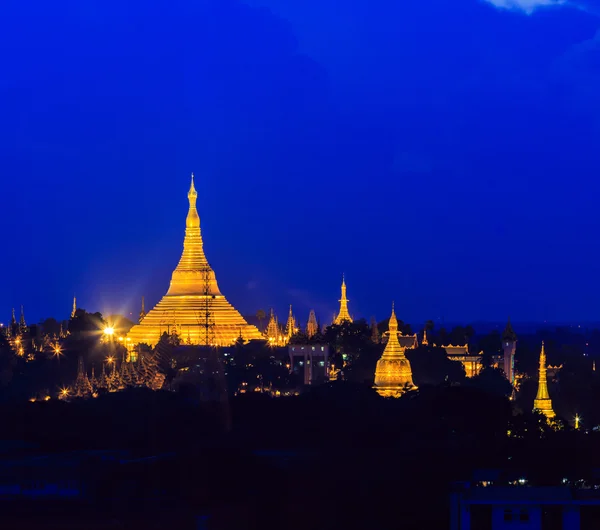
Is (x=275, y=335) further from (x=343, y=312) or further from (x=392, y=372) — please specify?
(x=392, y=372)

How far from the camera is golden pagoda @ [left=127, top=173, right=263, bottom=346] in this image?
122 m

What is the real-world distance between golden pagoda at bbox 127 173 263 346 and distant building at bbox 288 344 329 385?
489 centimetres

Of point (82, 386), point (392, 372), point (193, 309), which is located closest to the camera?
point (82, 386)

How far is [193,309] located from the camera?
12456cm

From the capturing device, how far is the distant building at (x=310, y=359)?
375ft

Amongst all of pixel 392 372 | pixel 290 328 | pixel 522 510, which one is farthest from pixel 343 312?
pixel 522 510

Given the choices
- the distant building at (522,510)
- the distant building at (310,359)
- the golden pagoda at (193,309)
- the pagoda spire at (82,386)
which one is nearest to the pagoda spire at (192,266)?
the golden pagoda at (193,309)

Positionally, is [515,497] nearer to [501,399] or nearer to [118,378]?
[501,399]

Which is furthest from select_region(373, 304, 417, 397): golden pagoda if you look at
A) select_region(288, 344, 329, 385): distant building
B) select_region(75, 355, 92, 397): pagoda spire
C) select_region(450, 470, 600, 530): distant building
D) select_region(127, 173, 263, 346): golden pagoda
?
select_region(450, 470, 600, 530): distant building

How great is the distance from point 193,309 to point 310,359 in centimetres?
1124

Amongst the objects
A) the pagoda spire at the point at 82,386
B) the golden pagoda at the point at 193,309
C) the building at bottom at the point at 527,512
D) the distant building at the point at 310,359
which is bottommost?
the building at bottom at the point at 527,512

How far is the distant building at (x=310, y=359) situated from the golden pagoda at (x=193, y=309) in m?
4.89

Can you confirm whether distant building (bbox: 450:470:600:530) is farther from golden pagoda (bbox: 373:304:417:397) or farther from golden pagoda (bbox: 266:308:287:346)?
golden pagoda (bbox: 266:308:287:346)

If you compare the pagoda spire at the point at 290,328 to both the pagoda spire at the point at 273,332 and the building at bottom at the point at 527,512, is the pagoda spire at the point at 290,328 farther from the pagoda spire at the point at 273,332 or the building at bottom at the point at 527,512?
the building at bottom at the point at 527,512
